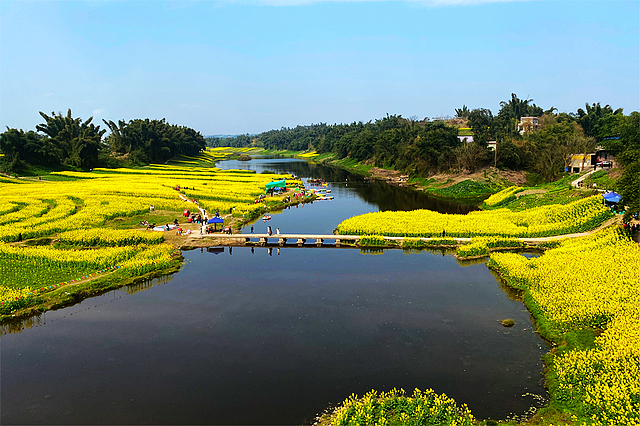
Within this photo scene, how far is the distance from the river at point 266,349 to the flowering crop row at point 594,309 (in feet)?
5.87

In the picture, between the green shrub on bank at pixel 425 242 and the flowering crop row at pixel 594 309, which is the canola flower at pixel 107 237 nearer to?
the green shrub on bank at pixel 425 242

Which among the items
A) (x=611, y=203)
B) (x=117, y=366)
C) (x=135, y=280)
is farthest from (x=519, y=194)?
(x=117, y=366)

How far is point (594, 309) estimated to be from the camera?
2823cm

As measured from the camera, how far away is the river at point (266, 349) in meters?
22.3

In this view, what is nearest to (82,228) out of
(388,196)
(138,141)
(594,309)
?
(594,309)

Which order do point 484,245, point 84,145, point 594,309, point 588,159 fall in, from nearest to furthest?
1. point 594,309
2. point 484,245
3. point 588,159
4. point 84,145

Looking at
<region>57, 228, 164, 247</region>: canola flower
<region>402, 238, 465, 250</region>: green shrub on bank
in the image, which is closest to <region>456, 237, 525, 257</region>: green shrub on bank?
<region>402, 238, 465, 250</region>: green shrub on bank

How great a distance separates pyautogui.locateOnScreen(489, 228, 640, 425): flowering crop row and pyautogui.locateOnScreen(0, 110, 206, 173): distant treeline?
379 feet

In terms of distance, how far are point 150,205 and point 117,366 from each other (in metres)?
46.4

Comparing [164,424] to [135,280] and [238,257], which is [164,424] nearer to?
[135,280]

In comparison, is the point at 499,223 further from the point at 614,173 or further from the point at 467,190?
the point at 467,190

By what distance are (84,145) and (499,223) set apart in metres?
115

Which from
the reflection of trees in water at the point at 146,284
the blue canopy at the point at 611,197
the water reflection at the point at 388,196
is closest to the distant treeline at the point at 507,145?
the water reflection at the point at 388,196

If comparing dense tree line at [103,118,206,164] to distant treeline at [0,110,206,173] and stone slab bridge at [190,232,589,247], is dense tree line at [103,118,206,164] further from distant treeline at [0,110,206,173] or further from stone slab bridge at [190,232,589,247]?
stone slab bridge at [190,232,589,247]
